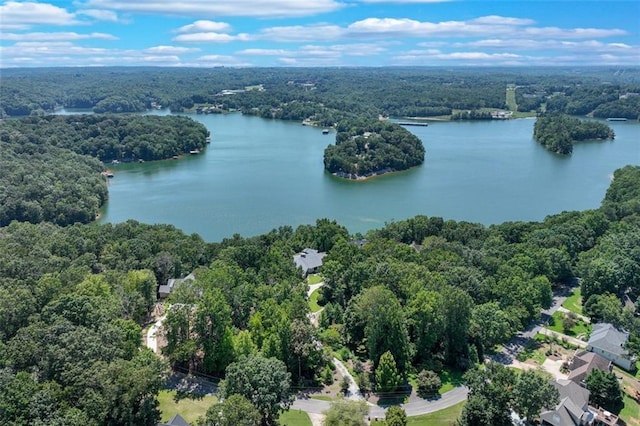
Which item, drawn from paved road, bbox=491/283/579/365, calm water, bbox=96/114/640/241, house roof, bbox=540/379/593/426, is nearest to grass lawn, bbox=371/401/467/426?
house roof, bbox=540/379/593/426

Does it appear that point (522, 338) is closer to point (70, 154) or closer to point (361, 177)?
point (361, 177)

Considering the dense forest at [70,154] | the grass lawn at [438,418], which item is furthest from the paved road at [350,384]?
the dense forest at [70,154]

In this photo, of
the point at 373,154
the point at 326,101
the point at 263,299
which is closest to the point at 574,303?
the point at 263,299

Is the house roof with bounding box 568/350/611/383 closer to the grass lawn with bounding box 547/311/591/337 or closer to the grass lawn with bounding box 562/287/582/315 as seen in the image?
the grass lawn with bounding box 547/311/591/337

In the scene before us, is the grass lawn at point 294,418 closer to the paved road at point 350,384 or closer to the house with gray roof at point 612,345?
the paved road at point 350,384

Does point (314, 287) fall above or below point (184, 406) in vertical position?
below

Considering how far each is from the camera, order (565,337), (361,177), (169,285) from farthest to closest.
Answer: (361,177) → (169,285) → (565,337)

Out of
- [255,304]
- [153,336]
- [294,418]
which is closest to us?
[294,418]
